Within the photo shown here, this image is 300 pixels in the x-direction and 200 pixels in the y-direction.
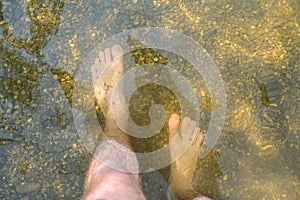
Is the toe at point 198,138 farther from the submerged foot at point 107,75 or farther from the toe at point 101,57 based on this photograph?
the toe at point 101,57

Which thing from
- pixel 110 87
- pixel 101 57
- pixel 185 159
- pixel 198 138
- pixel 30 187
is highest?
pixel 101 57

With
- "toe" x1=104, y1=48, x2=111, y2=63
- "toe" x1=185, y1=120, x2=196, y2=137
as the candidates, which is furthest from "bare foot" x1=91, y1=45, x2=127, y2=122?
"toe" x1=185, y1=120, x2=196, y2=137

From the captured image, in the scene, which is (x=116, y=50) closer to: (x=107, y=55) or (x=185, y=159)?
(x=107, y=55)

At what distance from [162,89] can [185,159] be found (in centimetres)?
52

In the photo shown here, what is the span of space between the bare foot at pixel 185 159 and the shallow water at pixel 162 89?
0.19ft

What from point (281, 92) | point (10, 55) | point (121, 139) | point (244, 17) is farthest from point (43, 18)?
point (281, 92)

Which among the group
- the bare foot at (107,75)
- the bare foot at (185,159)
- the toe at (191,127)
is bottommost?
the bare foot at (185,159)

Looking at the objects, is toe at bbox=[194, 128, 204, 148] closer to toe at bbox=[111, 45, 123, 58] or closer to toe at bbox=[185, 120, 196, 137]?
toe at bbox=[185, 120, 196, 137]

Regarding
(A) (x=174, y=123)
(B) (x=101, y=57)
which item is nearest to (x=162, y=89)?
(A) (x=174, y=123)

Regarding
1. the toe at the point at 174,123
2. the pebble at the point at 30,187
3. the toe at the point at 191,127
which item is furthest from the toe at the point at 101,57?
the pebble at the point at 30,187

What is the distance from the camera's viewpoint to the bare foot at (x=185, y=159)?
2.76 m

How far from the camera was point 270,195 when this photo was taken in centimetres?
266

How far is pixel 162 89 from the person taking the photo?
2.77 meters

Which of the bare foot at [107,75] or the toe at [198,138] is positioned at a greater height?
the bare foot at [107,75]
